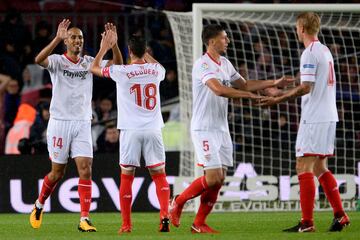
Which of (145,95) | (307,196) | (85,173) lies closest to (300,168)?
(307,196)

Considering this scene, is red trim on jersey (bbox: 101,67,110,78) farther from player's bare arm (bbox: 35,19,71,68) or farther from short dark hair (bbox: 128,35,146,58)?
player's bare arm (bbox: 35,19,71,68)

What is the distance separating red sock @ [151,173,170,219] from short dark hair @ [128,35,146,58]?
3.97ft

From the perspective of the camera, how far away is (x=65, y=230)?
463 inches

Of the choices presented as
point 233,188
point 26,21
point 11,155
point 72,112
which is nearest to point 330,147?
point 72,112

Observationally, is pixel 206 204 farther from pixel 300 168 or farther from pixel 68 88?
pixel 68 88

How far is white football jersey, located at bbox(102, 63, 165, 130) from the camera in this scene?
11055mm

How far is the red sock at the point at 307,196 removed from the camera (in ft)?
35.1

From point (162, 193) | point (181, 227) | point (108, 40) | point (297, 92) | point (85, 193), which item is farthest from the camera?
point (181, 227)

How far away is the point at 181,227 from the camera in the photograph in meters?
11.9

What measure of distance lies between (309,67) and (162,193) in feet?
6.19

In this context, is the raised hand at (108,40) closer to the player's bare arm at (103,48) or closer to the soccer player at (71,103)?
the player's bare arm at (103,48)

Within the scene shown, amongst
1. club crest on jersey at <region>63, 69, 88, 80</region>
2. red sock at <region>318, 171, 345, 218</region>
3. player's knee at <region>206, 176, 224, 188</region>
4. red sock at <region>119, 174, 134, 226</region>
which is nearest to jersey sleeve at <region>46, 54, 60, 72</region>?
club crest on jersey at <region>63, 69, 88, 80</region>

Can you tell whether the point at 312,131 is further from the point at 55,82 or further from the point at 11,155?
the point at 11,155

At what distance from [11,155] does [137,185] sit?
169 cm
